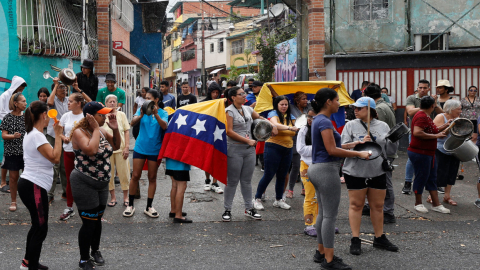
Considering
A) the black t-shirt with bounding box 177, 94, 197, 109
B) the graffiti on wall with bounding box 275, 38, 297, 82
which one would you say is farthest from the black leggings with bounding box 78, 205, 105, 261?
the graffiti on wall with bounding box 275, 38, 297, 82

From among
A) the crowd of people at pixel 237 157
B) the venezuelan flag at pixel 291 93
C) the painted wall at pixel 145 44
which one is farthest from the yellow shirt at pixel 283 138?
the painted wall at pixel 145 44

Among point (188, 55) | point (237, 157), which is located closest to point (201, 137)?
point (237, 157)

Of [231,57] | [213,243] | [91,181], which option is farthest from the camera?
[231,57]

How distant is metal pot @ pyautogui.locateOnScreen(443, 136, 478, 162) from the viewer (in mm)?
7648

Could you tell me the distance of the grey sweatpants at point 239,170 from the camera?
A: 7016 millimetres

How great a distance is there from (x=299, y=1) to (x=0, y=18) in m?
9.21

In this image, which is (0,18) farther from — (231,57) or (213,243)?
(231,57)

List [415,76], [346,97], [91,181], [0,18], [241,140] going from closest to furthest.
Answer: [91,181]
[241,140]
[346,97]
[0,18]
[415,76]

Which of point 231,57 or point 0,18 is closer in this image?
point 0,18

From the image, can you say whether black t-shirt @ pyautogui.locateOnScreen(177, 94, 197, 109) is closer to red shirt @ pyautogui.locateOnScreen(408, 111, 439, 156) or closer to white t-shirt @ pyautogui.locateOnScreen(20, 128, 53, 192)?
red shirt @ pyautogui.locateOnScreen(408, 111, 439, 156)

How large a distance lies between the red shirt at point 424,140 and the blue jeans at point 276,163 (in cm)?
185

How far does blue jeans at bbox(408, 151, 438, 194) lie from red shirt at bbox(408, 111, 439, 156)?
8cm

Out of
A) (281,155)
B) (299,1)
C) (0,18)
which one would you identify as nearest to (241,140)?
(281,155)

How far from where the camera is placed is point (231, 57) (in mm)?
48875
